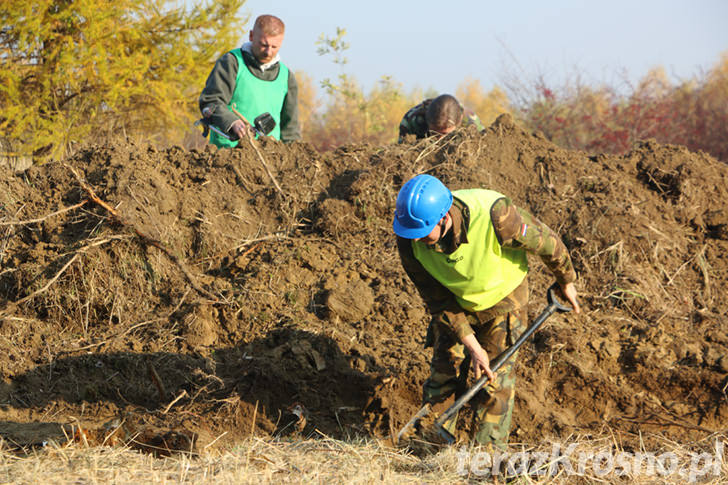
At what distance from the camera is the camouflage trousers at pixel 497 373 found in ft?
11.9

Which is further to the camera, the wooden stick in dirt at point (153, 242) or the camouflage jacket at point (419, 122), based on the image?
the camouflage jacket at point (419, 122)

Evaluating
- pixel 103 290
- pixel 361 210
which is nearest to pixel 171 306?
pixel 103 290

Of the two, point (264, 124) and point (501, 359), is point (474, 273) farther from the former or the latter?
point (264, 124)

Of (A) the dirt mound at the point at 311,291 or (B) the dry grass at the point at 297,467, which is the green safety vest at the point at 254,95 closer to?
(A) the dirt mound at the point at 311,291

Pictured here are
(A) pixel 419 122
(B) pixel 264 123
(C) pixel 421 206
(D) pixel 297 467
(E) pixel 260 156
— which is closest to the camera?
(C) pixel 421 206

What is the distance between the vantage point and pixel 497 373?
362 centimetres

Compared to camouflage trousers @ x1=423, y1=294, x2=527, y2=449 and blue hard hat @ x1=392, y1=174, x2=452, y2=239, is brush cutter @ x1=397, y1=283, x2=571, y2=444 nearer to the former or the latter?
camouflage trousers @ x1=423, y1=294, x2=527, y2=449

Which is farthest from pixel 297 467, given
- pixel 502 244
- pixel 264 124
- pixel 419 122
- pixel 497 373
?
pixel 419 122

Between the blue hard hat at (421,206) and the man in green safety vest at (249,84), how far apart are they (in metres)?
3.14

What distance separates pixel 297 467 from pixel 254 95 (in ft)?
12.5

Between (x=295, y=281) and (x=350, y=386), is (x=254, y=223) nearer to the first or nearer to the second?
(x=295, y=281)

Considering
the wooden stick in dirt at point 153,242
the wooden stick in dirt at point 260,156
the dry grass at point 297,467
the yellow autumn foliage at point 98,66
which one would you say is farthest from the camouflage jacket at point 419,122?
the yellow autumn foliage at point 98,66

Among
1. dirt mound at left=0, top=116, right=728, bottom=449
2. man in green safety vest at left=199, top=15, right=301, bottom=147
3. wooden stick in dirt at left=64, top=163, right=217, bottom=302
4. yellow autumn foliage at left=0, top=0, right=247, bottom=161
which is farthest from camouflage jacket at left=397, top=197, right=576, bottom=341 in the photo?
yellow autumn foliage at left=0, top=0, right=247, bottom=161

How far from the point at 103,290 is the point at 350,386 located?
7.08ft
